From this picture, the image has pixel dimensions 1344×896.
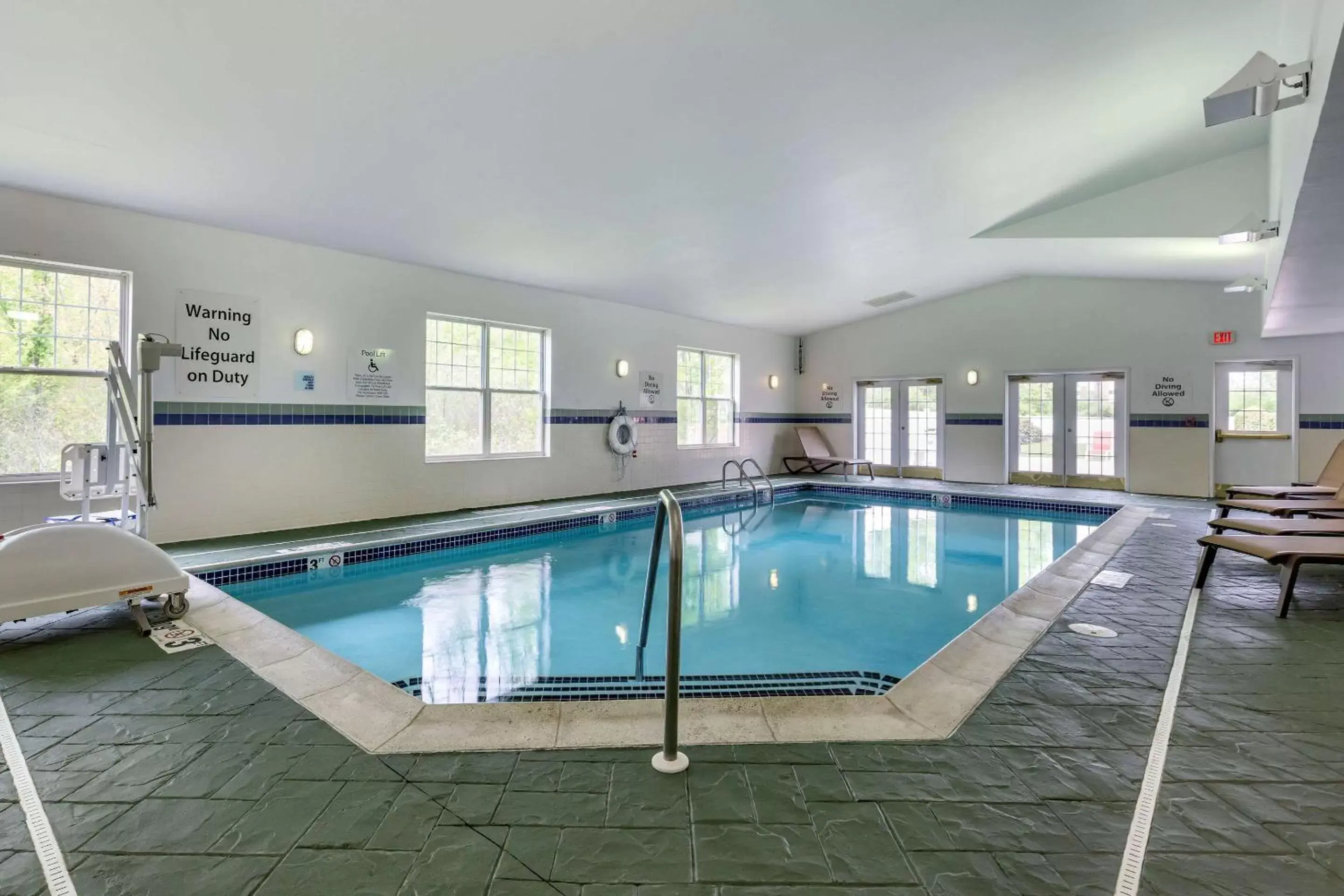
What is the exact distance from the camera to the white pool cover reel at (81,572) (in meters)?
2.52

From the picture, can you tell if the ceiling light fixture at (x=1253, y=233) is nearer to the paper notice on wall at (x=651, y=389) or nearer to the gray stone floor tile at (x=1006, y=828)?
the gray stone floor tile at (x=1006, y=828)

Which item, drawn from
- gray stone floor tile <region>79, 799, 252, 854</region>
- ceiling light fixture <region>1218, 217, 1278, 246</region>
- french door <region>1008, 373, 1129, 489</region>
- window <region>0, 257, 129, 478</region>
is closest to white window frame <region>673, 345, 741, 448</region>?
french door <region>1008, 373, 1129, 489</region>

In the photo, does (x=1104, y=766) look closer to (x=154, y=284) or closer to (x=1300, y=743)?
(x=1300, y=743)

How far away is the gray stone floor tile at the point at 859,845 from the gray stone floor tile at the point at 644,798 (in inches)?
12.4

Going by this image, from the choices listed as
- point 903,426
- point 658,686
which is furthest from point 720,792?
point 903,426

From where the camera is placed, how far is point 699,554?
5355 mm

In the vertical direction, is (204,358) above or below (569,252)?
below

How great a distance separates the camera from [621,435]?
7.73 meters

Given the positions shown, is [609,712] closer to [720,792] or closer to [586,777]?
[586,777]

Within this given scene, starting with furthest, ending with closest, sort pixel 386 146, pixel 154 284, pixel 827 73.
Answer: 1. pixel 154 284
2. pixel 386 146
3. pixel 827 73

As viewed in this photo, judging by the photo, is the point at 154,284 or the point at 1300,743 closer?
the point at 1300,743

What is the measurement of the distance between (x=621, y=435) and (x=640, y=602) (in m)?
3.90

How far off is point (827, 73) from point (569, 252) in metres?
2.99

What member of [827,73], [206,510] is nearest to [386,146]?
[827,73]
